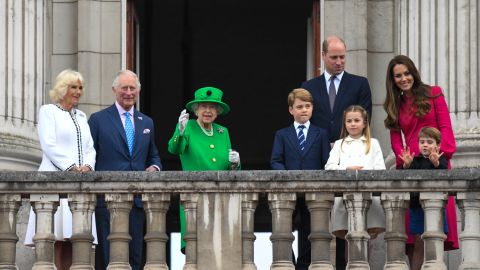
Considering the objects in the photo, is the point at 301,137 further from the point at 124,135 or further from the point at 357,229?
the point at 124,135

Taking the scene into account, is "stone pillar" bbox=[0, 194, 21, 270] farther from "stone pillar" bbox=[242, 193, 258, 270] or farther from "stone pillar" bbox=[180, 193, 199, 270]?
"stone pillar" bbox=[242, 193, 258, 270]

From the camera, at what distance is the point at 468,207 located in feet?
54.7

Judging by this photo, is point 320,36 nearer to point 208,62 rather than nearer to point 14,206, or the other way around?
point 14,206

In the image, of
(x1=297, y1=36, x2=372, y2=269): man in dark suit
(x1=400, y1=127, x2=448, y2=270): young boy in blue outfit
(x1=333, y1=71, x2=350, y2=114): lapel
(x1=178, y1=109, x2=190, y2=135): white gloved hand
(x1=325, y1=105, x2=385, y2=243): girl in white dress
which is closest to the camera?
(x1=400, y1=127, x2=448, y2=270): young boy in blue outfit

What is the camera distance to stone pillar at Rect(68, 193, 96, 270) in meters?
16.8

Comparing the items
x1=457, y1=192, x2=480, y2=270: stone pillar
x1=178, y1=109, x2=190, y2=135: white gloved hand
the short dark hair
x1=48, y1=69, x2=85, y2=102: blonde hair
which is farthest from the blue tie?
x1=457, y1=192, x2=480, y2=270: stone pillar

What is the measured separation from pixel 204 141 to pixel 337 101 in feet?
4.39

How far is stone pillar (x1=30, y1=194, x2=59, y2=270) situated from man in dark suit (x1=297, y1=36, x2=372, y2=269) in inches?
106

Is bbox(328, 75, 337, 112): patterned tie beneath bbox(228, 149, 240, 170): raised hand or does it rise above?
above

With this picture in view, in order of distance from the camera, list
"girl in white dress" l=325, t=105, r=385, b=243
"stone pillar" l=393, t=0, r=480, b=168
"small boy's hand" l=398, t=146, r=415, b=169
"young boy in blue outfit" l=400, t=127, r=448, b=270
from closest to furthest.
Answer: "young boy in blue outfit" l=400, t=127, r=448, b=270 < "small boy's hand" l=398, t=146, r=415, b=169 < "girl in white dress" l=325, t=105, r=385, b=243 < "stone pillar" l=393, t=0, r=480, b=168

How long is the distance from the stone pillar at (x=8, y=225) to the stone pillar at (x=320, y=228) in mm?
2463

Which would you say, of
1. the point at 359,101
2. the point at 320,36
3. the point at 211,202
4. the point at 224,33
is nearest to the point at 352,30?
the point at 320,36

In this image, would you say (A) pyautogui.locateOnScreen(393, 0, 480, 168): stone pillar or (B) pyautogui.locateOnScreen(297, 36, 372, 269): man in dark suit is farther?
(A) pyautogui.locateOnScreen(393, 0, 480, 168): stone pillar

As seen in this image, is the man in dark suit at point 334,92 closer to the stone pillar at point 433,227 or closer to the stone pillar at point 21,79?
the stone pillar at point 433,227
